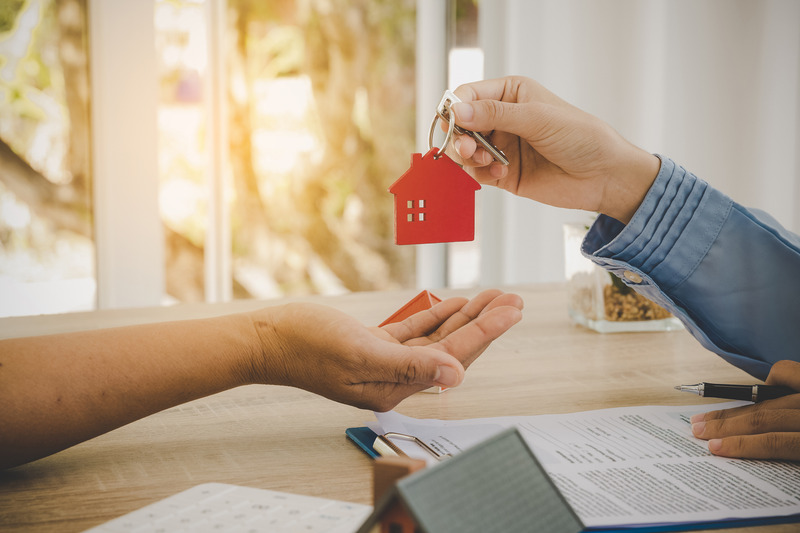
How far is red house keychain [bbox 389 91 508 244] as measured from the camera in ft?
3.22

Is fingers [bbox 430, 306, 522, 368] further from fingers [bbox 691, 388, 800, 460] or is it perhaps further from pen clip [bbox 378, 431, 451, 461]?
fingers [bbox 691, 388, 800, 460]

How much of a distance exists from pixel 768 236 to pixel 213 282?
9.52 ft

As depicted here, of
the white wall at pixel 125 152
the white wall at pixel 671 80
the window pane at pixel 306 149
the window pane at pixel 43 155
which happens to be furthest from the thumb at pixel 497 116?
the window pane at pixel 306 149

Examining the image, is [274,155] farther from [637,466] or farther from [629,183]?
[637,466]

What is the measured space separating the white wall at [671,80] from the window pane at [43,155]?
1745 mm

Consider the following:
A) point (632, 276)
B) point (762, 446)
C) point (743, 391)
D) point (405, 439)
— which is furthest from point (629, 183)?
point (405, 439)

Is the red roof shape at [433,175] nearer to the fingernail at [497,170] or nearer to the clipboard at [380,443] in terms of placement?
the fingernail at [497,170]

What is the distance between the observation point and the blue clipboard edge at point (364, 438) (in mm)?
770

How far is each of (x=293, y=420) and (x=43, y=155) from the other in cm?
254

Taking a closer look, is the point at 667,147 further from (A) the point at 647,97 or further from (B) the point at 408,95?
(B) the point at 408,95

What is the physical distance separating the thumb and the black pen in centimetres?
42

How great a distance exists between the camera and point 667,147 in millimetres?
2865

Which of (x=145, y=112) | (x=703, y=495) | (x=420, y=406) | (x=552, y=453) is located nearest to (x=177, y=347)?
(x=420, y=406)

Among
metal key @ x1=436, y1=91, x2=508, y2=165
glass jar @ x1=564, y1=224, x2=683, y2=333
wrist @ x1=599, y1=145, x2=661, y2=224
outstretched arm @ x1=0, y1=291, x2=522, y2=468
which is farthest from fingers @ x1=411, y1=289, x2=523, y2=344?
glass jar @ x1=564, y1=224, x2=683, y2=333
